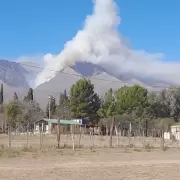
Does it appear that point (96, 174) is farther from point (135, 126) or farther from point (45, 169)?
point (135, 126)

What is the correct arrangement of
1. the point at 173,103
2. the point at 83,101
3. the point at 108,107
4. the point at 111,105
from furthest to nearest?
the point at 173,103
the point at 83,101
the point at 108,107
the point at 111,105

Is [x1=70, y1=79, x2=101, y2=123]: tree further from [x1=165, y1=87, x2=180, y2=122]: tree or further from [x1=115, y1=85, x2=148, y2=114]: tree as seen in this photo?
[x1=165, y1=87, x2=180, y2=122]: tree

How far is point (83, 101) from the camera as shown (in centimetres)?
10506

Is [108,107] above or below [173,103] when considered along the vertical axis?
below

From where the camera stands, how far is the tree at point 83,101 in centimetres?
10469

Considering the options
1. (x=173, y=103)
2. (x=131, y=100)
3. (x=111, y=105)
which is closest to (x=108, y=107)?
(x=111, y=105)


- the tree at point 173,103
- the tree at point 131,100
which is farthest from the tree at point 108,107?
the tree at point 173,103

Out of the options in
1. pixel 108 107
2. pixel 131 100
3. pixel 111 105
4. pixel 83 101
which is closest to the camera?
pixel 131 100

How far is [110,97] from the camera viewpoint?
107 meters

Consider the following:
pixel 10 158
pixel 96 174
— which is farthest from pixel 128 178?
pixel 10 158

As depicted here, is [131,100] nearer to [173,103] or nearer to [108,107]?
[108,107]

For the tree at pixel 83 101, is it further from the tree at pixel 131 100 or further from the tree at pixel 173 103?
the tree at pixel 173 103

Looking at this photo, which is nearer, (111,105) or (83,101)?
(111,105)

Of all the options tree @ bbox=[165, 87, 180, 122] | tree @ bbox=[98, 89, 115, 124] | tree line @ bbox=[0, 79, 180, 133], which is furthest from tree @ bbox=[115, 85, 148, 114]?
tree @ bbox=[165, 87, 180, 122]
